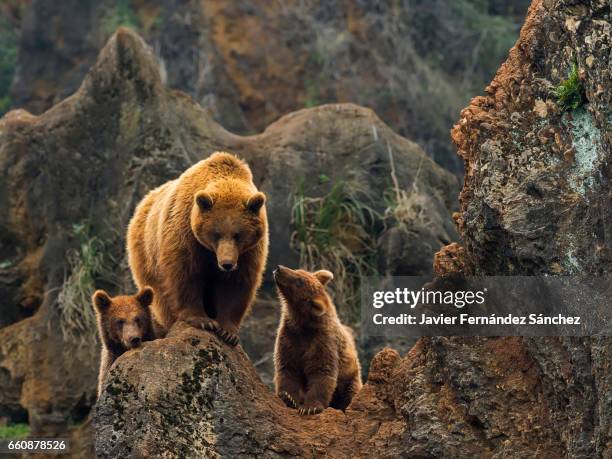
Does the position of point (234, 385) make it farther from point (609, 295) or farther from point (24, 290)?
point (24, 290)

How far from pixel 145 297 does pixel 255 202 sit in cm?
116

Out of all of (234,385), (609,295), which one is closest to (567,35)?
(609,295)

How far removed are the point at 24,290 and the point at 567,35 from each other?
785 cm

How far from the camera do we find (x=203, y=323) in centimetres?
A: 872

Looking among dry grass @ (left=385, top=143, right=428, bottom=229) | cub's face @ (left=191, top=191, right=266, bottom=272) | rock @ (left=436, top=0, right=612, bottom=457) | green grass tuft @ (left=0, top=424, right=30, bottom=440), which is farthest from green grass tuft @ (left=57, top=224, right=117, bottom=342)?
rock @ (left=436, top=0, right=612, bottom=457)

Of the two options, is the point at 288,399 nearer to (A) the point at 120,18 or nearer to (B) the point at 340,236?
(B) the point at 340,236

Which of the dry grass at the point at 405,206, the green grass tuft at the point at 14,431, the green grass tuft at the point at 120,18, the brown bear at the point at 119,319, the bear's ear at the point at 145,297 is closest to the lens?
the brown bear at the point at 119,319

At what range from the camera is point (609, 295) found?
275 inches

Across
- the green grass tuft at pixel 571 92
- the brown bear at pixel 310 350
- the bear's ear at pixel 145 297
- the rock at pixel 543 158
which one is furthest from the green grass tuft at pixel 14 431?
the green grass tuft at pixel 571 92

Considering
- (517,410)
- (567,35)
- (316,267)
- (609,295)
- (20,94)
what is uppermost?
(20,94)

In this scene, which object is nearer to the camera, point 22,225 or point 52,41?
point 22,225

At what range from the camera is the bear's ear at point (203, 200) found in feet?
29.1

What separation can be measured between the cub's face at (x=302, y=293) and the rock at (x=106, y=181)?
128 inches

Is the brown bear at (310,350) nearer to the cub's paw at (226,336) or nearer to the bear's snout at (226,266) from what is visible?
the cub's paw at (226,336)
